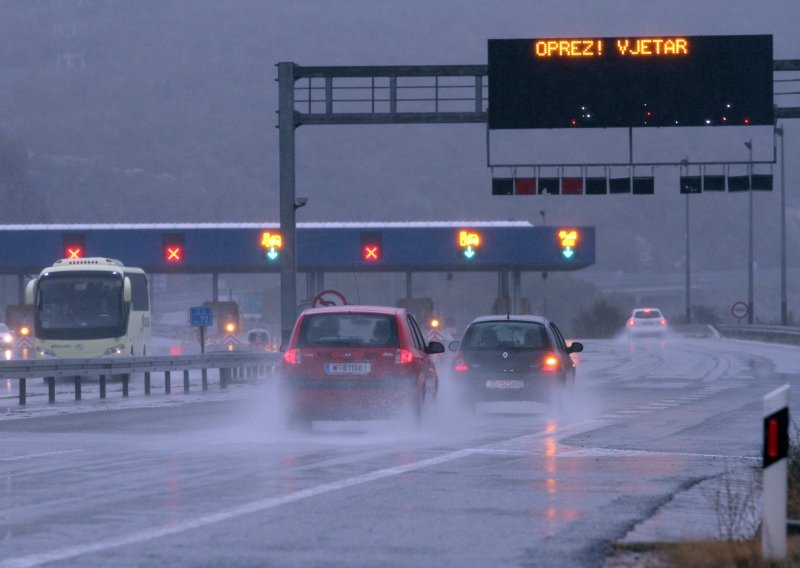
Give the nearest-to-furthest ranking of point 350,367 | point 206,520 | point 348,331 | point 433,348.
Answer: point 206,520
point 350,367
point 348,331
point 433,348

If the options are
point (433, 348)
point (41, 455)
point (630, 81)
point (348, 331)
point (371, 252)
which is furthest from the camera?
point (371, 252)

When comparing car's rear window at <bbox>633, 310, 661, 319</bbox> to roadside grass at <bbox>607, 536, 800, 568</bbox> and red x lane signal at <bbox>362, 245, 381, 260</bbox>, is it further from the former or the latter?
roadside grass at <bbox>607, 536, 800, 568</bbox>

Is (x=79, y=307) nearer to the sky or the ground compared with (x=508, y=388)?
nearer to the sky

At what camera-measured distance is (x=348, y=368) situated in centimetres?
1881

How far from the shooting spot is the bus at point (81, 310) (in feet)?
132

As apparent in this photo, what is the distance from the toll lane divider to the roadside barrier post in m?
20.5

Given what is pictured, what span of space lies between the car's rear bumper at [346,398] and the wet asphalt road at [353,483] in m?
0.32

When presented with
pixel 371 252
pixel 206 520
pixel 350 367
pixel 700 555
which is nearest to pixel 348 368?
pixel 350 367

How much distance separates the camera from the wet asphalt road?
9.42m

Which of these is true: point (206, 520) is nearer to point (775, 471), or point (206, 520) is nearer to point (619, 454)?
point (775, 471)

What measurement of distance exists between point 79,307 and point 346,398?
907 inches

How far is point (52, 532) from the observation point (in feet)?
33.0

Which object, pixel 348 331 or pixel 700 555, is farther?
pixel 348 331

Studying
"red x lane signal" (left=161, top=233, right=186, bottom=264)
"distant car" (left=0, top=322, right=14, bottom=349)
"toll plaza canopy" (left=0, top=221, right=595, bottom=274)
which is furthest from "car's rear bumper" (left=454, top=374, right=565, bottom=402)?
"distant car" (left=0, top=322, right=14, bottom=349)
